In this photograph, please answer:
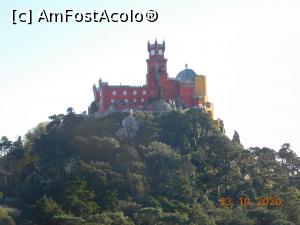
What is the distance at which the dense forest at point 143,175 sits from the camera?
7012cm

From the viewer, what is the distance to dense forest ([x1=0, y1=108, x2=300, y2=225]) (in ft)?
230

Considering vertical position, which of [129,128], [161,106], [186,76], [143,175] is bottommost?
[143,175]

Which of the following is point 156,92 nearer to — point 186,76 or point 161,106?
point 161,106

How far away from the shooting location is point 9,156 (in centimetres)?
8850

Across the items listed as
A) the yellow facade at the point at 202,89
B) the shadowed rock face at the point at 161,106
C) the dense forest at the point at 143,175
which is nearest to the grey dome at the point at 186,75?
the yellow facade at the point at 202,89

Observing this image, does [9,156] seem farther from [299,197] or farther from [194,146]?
[299,197]

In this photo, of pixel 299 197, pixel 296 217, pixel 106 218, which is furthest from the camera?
pixel 299 197

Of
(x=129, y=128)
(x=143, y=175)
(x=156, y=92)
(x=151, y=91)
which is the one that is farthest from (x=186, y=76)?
(x=143, y=175)

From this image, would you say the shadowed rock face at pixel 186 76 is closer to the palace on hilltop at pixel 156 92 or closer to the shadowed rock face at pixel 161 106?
the palace on hilltop at pixel 156 92

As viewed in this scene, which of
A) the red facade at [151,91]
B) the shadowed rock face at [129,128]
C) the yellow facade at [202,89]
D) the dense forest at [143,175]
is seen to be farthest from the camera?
the yellow facade at [202,89]

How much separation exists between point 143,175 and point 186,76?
21.2 m

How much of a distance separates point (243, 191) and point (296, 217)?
756cm

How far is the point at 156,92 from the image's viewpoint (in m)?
A: 93.7

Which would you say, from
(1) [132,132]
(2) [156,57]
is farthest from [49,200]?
(2) [156,57]
